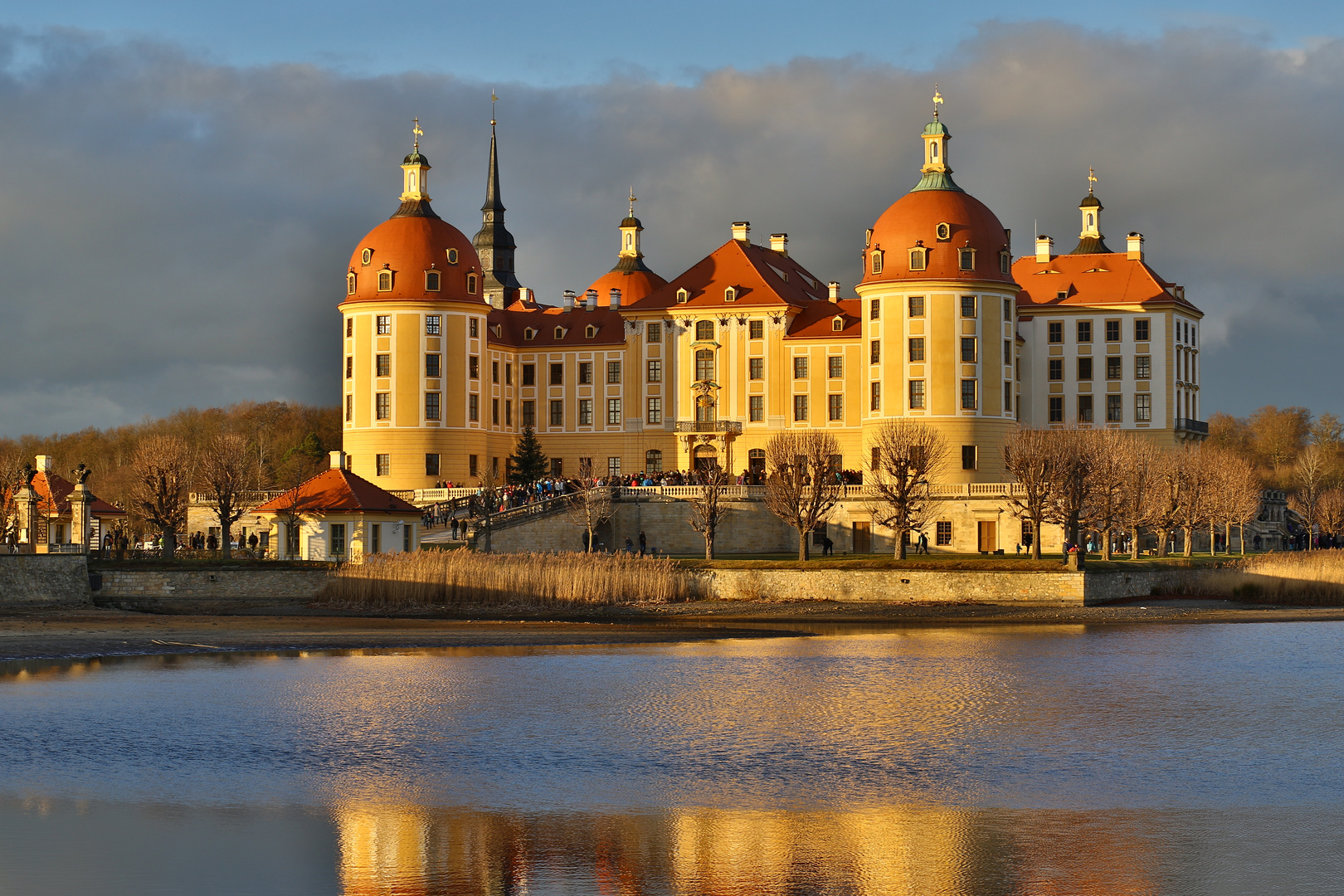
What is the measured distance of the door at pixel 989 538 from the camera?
6875cm

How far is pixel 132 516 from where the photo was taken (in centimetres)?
8675

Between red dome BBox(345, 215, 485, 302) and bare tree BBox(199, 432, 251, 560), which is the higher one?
red dome BBox(345, 215, 485, 302)

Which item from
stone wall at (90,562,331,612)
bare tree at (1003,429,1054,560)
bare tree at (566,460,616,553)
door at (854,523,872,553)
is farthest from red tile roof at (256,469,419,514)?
bare tree at (1003,429,1054,560)

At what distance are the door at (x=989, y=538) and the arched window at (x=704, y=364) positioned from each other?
2046cm

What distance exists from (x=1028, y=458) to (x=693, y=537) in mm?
15250

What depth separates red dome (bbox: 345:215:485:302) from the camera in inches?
3233

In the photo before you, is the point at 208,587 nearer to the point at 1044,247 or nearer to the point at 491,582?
the point at 491,582

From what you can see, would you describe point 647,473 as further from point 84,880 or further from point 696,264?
point 84,880

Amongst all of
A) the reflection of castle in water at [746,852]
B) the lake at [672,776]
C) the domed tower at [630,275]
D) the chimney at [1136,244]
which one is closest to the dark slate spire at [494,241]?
the domed tower at [630,275]

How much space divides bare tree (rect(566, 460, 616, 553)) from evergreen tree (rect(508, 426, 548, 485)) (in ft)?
43.9

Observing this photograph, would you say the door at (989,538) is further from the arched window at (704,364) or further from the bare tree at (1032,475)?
the arched window at (704,364)

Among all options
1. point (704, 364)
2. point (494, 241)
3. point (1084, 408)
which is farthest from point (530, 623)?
point (494, 241)

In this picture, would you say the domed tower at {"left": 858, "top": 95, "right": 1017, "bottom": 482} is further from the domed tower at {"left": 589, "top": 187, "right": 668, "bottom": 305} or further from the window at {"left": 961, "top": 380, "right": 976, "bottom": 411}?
the domed tower at {"left": 589, "top": 187, "right": 668, "bottom": 305}

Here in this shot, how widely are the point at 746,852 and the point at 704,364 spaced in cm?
6703
